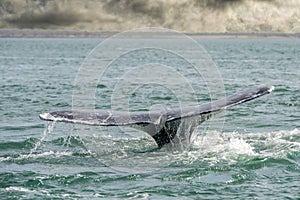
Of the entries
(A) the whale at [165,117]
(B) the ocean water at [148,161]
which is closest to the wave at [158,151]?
(B) the ocean water at [148,161]

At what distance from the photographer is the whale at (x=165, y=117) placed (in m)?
11.1

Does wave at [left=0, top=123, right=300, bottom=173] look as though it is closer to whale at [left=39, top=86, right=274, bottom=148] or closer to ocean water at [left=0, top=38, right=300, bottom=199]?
ocean water at [left=0, top=38, right=300, bottom=199]

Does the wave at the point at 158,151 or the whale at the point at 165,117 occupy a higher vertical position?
the whale at the point at 165,117

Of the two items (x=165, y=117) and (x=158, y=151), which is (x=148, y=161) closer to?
(x=158, y=151)

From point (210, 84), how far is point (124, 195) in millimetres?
25444

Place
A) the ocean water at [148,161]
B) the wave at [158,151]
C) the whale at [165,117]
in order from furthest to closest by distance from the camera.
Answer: the wave at [158,151] → the whale at [165,117] → the ocean water at [148,161]

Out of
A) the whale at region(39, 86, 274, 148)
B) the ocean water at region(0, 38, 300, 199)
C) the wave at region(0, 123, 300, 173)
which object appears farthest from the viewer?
the wave at region(0, 123, 300, 173)

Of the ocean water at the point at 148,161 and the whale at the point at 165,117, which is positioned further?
the whale at the point at 165,117

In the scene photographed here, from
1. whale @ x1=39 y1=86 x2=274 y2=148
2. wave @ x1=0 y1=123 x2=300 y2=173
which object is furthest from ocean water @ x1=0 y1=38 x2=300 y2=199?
whale @ x1=39 y1=86 x2=274 y2=148

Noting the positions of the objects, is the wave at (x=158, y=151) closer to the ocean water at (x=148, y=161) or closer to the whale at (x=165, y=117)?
the ocean water at (x=148, y=161)

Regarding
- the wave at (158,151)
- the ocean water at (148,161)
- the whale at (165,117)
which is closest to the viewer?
the ocean water at (148,161)

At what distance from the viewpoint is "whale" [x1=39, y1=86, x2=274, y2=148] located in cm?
1109

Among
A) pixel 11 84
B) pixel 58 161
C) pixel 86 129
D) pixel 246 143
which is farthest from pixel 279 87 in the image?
pixel 58 161

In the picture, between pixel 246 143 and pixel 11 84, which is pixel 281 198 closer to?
pixel 246 143
